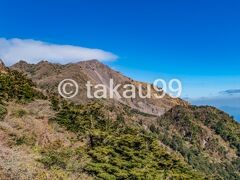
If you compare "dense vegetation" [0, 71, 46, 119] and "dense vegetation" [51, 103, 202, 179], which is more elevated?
"dense vegetation" [0, 71, 46, 119]

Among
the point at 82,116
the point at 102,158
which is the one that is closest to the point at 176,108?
the point at 82,116

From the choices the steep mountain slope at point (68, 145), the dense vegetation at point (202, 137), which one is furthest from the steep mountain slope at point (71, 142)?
the dense vegetation at point (202, 137)

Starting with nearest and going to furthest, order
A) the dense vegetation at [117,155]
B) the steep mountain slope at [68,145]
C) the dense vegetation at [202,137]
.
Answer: the steep mountain slope at [68,145], the dense vegetation at [117,155], the dense vegetation at [202,137]

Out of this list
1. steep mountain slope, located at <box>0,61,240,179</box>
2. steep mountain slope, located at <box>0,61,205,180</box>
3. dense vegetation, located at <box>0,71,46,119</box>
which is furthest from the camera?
dense vegetation, located at <box>0,71,46,119</box>

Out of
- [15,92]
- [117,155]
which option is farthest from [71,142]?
[15,92]

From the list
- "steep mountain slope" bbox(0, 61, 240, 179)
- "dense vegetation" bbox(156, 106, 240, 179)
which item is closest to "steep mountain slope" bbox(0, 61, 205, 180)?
"steep mountain slope" bbox(0, 61, 240, 179)

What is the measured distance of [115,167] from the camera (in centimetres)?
2962

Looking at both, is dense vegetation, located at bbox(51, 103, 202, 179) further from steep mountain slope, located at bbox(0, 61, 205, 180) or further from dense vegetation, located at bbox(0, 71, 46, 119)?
dense vegetation, located at bbox(0, 71, 46, 119)

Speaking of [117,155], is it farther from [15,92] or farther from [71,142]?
[15,92]

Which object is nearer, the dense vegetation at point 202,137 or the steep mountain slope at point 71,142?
the steep mountain slope at point 71,142

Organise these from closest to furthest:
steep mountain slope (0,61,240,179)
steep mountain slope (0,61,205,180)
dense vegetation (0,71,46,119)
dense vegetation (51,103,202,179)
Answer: steep mountain slope (0,61,240,179)
steep mountain slope (0,61,205,180)
dense vegetation (51,103,202,179)
dense vegetation (0,71,46,119)

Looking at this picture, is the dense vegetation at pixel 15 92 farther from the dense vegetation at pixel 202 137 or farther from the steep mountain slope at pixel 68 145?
the dense vegetation at pixel 202 137

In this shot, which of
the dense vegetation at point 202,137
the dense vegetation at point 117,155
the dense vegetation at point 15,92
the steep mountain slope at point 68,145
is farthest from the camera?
the dense vegetation at point 202,137

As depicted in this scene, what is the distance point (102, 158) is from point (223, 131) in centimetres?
14232
